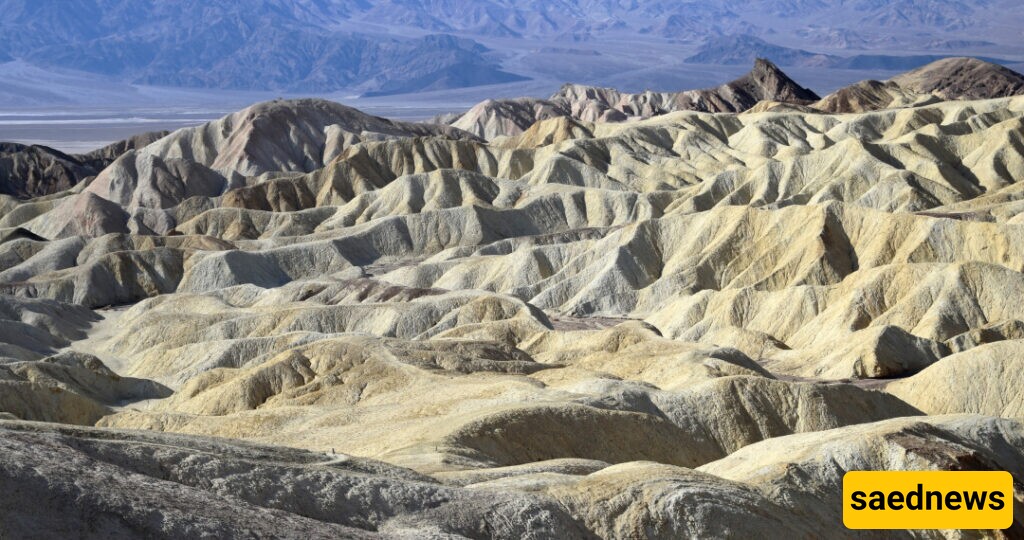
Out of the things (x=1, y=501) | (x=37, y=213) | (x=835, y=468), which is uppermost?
(x=1, y=501)

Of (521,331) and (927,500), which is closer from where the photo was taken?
(927,500)

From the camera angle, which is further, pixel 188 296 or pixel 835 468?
pixel 188 296

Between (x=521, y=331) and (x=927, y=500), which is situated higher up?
(x=927, y=500)

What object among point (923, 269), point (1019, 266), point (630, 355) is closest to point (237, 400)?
point (630, 355)

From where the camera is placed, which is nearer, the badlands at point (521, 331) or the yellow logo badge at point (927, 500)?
the badlands at point (521, 331)

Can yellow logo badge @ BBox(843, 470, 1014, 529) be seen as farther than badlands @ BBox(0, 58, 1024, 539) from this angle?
Yes

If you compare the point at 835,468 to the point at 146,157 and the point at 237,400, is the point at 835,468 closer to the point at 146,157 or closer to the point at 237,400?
the point at 237,400

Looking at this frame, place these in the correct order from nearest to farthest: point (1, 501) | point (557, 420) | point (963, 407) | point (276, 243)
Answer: point (1, 501) → point (557, 420) → point (963, 407) → point (276, 243)

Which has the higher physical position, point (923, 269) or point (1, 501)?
point (1, 501)
